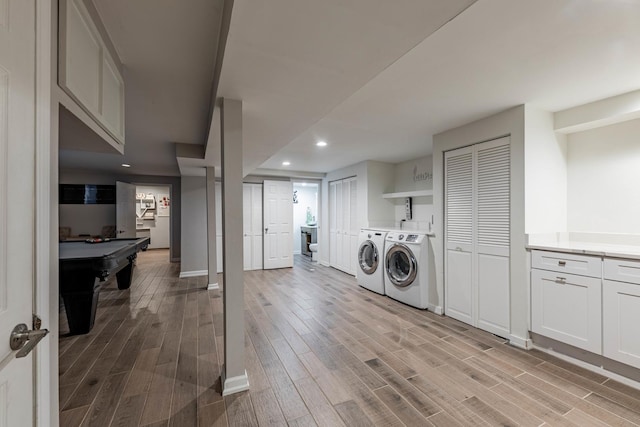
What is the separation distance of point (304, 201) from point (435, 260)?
584cm

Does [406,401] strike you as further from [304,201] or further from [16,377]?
[304,201]

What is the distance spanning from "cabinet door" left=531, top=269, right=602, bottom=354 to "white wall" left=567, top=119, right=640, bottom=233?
2.67 ft

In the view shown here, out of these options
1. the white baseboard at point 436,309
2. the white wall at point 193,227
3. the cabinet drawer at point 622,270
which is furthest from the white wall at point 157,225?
the cabinet drawer at point 622,270

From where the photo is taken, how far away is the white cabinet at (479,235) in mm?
2611

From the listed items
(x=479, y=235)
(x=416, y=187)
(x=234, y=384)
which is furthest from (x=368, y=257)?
(x=234, y=384)

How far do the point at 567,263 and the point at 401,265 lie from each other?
1.88 m

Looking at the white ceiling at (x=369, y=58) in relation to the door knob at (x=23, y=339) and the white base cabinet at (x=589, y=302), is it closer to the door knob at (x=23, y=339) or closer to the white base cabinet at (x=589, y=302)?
the door knob at (x=23, y=339)

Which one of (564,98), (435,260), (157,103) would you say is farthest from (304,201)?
(564,98)

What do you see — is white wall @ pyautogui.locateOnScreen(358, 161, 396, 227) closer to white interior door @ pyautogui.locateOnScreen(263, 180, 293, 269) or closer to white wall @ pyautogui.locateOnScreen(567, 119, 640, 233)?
white interior door @ pyautogui.locateOnScreen(263, 180, 293, 269)

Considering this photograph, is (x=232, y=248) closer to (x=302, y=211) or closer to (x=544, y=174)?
(x=544, y=174)

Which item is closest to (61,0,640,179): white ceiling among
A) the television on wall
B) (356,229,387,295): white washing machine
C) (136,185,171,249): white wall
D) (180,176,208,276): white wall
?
(356,229,387,295): white washing machine

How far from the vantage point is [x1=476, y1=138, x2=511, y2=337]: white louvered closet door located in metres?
2.59

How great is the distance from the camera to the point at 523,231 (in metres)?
2.43

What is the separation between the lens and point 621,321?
1922 millimetres
